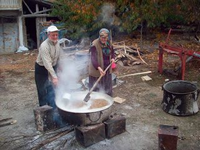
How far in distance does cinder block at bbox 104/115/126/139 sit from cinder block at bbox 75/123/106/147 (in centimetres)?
11

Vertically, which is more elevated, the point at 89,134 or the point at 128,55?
the point at 128,55

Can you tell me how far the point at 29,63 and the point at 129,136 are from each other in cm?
795

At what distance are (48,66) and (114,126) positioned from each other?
6.11 feet

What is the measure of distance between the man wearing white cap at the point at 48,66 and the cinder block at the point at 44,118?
23.7 inches

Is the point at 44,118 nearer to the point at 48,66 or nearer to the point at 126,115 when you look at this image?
the point at 48,66

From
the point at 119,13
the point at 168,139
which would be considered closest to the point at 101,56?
the point at 168,139

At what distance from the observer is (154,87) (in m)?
7.84

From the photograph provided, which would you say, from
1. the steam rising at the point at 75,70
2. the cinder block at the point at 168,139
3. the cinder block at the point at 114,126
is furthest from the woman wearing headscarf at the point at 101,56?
the cinder block at the point at 168,139

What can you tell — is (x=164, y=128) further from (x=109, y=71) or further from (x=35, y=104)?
(x=35, y=104)

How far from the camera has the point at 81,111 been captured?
468 cm

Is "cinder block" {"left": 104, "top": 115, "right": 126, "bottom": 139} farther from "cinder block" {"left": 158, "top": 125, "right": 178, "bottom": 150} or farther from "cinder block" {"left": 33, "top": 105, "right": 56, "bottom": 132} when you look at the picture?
"cinder block" {"left": 33, "top": 105, "right": 56, "bottom": 132}

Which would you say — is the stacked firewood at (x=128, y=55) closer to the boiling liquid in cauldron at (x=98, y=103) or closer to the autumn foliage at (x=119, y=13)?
the autumn foliage at (x=119, y=13)

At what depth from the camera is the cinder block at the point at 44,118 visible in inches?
200

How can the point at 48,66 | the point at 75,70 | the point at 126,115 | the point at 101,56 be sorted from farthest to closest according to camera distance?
the point at 75,70
the point at 126,115
the point at 101,56
the point at 48,66
